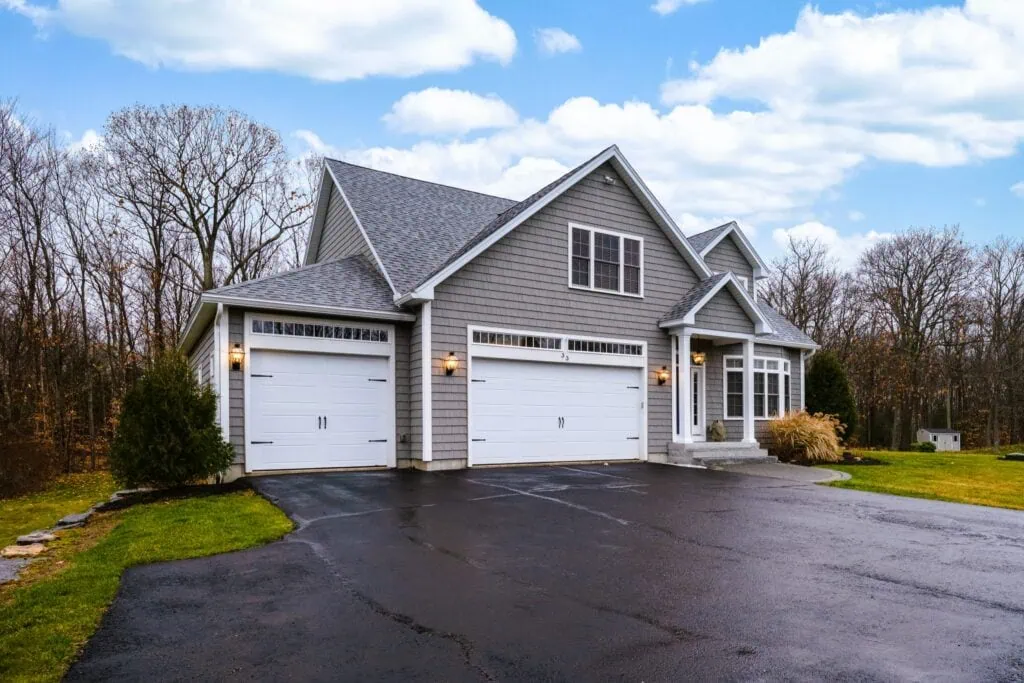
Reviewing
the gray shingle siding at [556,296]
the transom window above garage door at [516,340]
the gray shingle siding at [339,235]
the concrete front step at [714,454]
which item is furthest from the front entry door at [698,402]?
the gray shingle siding at [339,235]

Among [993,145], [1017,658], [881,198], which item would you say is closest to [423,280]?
[1017,658]

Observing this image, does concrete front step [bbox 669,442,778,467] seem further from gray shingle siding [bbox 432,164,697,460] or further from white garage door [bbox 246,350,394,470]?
white garage door [bbox 246,350,394,470]

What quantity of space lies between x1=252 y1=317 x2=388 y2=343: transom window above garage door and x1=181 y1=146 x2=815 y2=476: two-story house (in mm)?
22

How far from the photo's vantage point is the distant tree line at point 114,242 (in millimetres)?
18453

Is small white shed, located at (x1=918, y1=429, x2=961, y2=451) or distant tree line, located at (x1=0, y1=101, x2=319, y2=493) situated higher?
distant tree line, located at (x1=0, y1=101, x2=319, y2=493)

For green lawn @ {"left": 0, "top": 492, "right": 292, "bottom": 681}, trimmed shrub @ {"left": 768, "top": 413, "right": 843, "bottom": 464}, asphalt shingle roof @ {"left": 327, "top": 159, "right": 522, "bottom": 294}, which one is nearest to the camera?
green lawn @ {"left": 0, "top": 492, "right": 292, "bottom": 681}

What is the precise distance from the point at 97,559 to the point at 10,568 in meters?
0.87

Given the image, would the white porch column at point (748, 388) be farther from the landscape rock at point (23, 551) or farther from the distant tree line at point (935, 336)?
the distant tree line at point (935, 336)

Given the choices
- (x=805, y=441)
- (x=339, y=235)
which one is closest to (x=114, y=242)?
(x=339, y=235)

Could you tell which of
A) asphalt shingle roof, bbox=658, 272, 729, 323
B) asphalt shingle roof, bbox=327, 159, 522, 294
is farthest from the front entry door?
asphalt shingle roof, bbox=327, 159, 522, 294

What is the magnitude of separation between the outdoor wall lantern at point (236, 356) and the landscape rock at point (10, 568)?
478 centimetres

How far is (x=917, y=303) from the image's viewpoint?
108ft

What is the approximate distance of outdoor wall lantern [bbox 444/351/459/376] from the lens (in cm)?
1210

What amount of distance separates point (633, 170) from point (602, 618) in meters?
11.8
